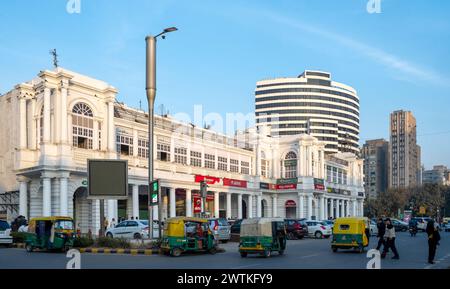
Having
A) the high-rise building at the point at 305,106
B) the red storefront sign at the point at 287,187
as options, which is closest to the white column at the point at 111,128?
the red storefront sign at the point at 287,187

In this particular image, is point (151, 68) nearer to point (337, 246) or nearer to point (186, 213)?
point (337, 246)

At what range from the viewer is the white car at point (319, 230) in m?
40.0

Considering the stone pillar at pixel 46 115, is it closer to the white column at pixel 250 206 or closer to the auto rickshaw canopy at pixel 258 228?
the auto rickshaw canopy at pixel 258 228

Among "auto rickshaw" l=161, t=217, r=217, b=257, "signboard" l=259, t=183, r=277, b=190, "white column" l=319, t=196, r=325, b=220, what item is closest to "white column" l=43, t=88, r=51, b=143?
"auto rickshaw" l=161, t=217, r=217, b=257

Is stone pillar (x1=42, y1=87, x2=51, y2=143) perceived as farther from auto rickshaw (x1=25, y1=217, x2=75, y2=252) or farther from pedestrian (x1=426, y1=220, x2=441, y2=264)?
pedestrian (x1=426, y1=220, x2=441, y2=264)

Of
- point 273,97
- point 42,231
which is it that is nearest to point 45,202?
point 42,231

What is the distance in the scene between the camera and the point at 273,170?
70562mm

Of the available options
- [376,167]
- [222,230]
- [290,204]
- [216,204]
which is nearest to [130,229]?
[222,230]

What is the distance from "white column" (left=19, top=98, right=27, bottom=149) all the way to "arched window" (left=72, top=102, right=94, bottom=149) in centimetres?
397

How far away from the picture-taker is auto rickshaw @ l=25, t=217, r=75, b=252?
23469 mm

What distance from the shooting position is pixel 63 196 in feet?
123

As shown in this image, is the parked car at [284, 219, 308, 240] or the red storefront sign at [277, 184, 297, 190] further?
the red storefront sign at [277, 184, 297, 190]

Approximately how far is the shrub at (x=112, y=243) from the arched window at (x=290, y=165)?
48.2 metres

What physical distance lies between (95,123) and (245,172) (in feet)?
91.5
